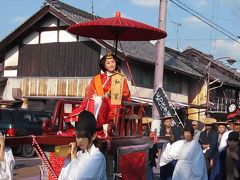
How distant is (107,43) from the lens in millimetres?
20953

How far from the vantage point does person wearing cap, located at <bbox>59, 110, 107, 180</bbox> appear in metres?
3.93

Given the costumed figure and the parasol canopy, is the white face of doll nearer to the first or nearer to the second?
the costumed figure

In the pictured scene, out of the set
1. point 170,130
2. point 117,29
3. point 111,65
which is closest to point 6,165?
point 111,65

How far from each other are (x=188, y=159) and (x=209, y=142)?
3.53 m

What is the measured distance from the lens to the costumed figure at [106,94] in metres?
5.91

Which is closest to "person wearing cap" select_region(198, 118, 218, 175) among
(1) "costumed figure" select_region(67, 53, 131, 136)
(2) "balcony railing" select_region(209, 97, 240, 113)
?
(1) "costumed figure" select_region(67, 53, 131, 136)

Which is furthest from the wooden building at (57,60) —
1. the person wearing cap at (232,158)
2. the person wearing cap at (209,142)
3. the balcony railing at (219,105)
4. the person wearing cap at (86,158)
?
the person wearing cap at (86,158)

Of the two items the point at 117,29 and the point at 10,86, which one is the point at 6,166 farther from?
the point at 10,86

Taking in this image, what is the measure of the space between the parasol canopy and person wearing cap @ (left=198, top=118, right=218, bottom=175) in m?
3.16

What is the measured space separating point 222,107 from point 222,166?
81.6 feet

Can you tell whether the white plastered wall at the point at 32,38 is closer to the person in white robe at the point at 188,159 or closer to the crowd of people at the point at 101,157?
the crowd of people at the point at 101,157

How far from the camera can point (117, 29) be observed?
710 centimetres

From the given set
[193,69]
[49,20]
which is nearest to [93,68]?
[49,20]

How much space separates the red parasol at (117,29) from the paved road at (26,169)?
507 centimetres
